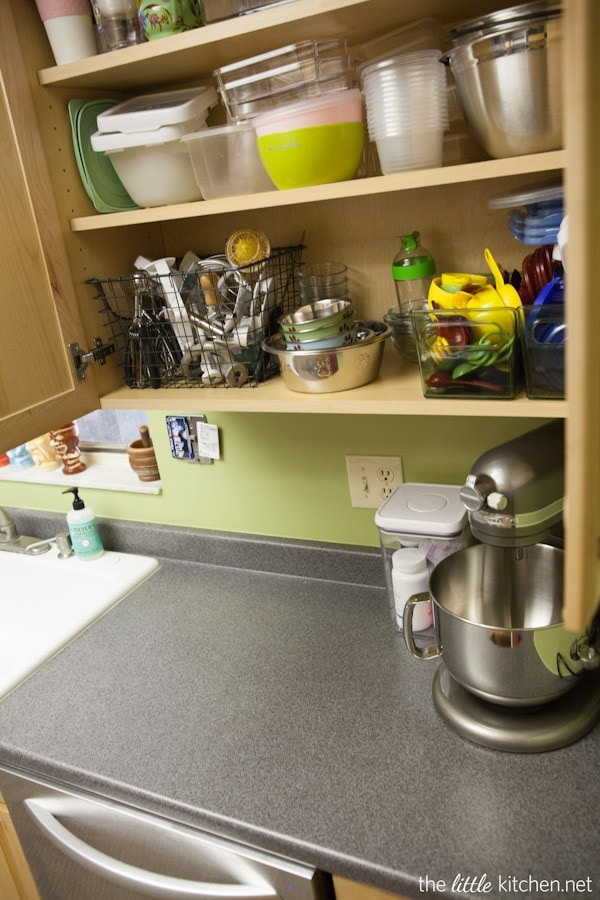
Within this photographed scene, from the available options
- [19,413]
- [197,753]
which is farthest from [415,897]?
[19,413]

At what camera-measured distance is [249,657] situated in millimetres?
1280

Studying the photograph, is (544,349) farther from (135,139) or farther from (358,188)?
(135,139)

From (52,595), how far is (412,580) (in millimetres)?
863

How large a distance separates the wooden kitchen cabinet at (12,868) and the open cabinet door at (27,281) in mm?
709

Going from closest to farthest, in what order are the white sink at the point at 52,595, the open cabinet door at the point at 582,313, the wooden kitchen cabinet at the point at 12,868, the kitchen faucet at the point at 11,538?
1. the open cabinet door at the point at 582,313
2. the wooden kitchen cabinet at the point at 12,868
3. the white sink at the point at 52,595
4. the kitchen faucet at the point at 11,538

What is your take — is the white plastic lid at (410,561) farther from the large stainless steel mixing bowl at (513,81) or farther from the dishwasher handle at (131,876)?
the large stainless steel mixing bowl at (513,81)

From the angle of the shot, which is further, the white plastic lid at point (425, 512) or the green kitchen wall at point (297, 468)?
the green kitchen wall at point (297, 468)

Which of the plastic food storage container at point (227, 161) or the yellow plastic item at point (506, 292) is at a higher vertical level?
the plastic food storage container at point (227, 161)

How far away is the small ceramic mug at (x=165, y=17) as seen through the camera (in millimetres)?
1031

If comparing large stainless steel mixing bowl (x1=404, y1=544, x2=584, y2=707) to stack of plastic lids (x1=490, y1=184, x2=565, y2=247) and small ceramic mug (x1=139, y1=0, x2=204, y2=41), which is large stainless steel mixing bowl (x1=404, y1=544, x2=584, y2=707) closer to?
stack of plastic lids (x1=490, y1=184, x2=565, y2=247)

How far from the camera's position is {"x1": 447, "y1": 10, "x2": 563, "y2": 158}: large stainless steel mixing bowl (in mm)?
825

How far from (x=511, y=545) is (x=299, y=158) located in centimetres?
60

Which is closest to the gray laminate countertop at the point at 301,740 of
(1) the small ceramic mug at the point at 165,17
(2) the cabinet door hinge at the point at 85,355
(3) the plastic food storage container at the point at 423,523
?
(3) the plastic food storage container at the point at 423,523

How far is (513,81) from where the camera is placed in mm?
853
